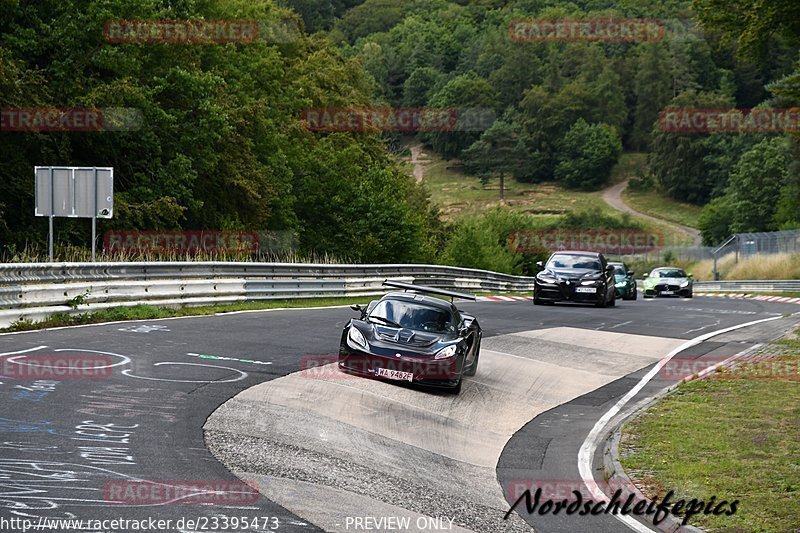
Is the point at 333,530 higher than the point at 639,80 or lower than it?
lower

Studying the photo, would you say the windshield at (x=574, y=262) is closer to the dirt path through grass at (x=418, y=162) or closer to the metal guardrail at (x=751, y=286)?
the metal guardrail at (x=751, y=286)

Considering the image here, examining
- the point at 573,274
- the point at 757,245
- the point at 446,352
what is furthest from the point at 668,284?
the point at 446,352

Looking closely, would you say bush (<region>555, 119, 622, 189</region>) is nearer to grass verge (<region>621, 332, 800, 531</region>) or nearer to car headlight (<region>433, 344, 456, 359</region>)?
grass verge (<region>621, 332, 800, 531</region>)

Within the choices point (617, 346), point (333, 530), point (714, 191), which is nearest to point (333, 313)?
point (617, 346)

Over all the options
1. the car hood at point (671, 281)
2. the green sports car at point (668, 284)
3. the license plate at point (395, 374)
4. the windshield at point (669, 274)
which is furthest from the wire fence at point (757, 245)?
the license plate at point (395, 374)

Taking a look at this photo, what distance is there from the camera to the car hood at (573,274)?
30484 millimetres

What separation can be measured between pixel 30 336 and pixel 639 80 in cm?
18243

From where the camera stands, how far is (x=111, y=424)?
393 inches

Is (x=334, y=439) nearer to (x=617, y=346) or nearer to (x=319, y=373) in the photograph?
(x=319, y=373)

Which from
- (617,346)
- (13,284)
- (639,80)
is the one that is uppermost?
(639,80)

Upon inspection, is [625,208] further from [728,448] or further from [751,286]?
[728,448]

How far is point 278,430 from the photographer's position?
1053 centimetres

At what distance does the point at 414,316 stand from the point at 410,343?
764 millimetres

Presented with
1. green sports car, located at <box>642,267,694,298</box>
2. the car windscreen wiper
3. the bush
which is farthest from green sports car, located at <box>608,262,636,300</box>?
the bush
